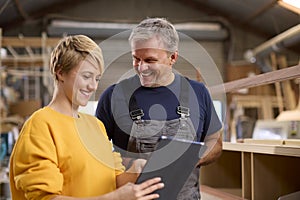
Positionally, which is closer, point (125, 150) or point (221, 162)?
point (125, 150)

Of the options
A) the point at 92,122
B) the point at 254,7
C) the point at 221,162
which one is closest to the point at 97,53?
the point at 92,122

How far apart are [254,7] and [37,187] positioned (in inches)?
365

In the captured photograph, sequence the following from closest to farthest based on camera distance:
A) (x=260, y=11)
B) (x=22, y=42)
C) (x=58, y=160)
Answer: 1. (x=58, y=160)
2. (x=22, y=42)
3. (x=260, y=11)

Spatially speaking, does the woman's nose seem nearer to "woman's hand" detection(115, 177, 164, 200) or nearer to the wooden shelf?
"woman's hand" detection(115, 177, 164, 200)

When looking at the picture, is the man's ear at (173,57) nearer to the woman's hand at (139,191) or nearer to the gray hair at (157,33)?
the gray hair at (157,33)

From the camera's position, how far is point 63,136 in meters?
1.16

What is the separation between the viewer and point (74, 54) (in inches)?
47.1

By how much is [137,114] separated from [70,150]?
1.74 ft

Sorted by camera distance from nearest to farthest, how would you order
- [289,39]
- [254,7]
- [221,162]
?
[221,162], [289,39], [254,7]

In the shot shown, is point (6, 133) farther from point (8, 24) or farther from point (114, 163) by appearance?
point (8, 24)

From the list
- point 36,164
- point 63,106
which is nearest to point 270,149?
point 63,106

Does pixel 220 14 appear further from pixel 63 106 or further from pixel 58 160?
pixel 58 160

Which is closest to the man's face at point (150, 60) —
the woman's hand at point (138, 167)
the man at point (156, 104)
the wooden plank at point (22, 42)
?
the man at point (156, 104)

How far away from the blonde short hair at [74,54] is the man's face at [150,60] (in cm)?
36
